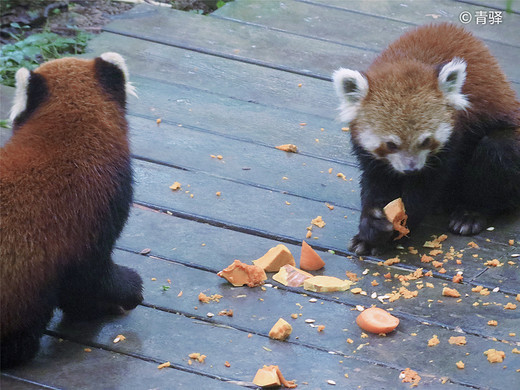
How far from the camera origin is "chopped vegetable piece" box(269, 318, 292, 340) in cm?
290

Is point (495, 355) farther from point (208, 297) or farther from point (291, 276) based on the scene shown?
point (208, 297)

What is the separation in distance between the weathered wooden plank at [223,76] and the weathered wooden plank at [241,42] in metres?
0.10

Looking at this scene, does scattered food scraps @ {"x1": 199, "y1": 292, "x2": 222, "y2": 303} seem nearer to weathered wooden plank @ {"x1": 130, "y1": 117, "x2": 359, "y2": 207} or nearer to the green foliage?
weathered wooden plank @ {"x1": 130, "y1": 117, "x2": 359, "y2": 207}

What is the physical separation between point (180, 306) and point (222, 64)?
2515 millimetres

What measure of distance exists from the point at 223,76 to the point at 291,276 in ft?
7.05

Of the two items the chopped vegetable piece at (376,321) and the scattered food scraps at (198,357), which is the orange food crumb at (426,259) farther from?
the scattered food scraps at (198,357)

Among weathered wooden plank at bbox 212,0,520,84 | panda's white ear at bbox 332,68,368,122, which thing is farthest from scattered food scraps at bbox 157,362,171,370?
weathered wooden plank at bbox 212,0,520,84

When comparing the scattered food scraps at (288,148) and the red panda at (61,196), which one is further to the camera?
the scattered food scraps at (288,148)

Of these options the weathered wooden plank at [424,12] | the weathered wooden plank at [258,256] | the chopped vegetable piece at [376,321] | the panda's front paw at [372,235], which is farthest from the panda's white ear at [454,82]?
the weathered wooden plank at [424,12]

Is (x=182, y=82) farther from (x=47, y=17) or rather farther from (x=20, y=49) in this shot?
(x=47, y=17)

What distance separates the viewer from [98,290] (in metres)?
2.85

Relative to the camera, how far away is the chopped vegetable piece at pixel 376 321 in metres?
2.96

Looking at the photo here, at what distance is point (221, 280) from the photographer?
329 cm

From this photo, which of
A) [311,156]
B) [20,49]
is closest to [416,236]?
[311,156]
